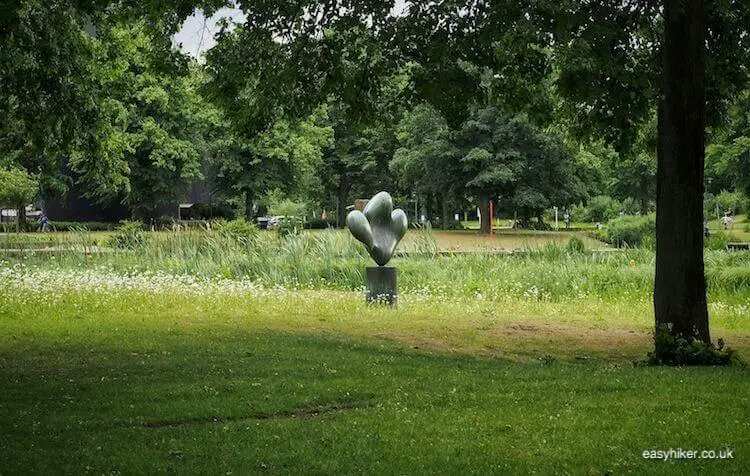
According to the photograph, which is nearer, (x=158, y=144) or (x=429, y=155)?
(x=158, y=144)

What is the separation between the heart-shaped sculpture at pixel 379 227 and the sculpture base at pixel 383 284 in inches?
30.1

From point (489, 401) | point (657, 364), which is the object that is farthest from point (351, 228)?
point (489, 401)

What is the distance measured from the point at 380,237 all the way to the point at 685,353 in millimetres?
7602

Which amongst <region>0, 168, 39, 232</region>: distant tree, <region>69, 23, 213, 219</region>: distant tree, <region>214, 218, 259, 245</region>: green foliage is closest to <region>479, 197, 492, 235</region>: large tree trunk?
<region>69, 23, 213, 219</region>: distant tree

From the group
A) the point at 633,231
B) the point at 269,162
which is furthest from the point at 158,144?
the point at 633,231

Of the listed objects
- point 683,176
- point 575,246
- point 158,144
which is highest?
point 158,144

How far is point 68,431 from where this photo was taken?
6.55m

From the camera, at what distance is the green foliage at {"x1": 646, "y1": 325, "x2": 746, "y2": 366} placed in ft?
32.5

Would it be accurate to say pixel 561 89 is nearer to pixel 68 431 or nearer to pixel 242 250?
pixel 68 431

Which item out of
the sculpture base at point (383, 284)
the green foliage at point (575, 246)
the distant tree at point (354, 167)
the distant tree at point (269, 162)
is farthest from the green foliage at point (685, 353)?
the distant tree at point (354, 167)

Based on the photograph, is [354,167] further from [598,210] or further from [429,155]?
[598,210]

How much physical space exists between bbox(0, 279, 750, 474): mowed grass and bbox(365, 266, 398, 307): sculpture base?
1.43 metres

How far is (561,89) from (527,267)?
7662 mm

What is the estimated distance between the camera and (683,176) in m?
9.82
